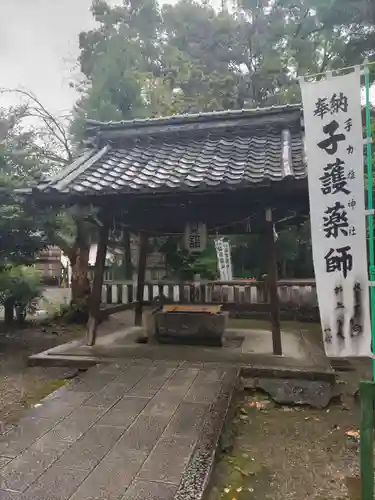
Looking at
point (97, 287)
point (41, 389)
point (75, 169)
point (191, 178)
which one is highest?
point (75, 169)

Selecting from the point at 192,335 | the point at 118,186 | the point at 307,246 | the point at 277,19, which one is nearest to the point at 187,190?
the point at 118,186

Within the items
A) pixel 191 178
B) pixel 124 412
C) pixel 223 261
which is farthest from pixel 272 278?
pixel 223 261

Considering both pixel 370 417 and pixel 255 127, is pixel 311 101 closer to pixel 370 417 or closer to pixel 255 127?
pixel 370 417

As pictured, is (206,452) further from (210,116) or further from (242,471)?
(210,116)

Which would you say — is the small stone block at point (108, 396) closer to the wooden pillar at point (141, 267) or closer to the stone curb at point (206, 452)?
the stone curb at point (206, 452)

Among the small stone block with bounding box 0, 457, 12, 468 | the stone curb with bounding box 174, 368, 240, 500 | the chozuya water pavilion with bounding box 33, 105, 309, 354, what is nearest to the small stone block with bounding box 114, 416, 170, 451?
the stone curb with bounding box 174, 368, 240, 500

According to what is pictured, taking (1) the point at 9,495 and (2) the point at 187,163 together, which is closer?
(1) the point at 9,495

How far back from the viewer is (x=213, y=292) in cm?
1115

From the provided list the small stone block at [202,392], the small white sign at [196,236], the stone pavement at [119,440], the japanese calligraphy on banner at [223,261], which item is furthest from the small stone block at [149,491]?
the japanese calligraphy on banner at [223,261]

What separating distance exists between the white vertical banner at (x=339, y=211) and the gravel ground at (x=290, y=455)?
1.04 m

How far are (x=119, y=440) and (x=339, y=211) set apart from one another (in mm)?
2982

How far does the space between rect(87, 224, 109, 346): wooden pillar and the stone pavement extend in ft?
5.53

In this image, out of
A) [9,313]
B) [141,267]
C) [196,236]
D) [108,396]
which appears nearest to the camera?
[108,396]

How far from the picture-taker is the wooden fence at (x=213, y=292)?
10.8 m
